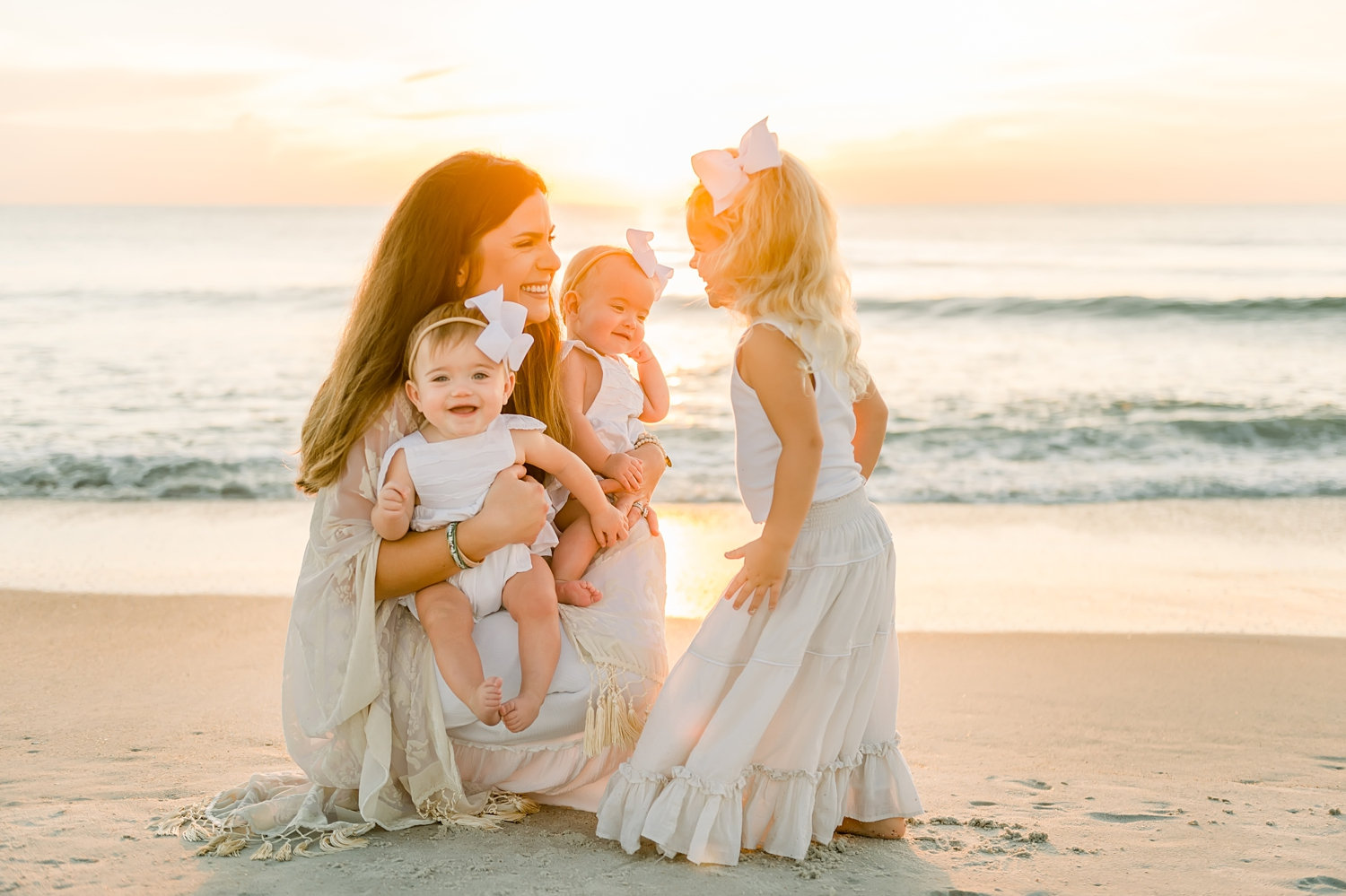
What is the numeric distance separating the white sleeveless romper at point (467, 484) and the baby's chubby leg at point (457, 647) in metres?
0.05

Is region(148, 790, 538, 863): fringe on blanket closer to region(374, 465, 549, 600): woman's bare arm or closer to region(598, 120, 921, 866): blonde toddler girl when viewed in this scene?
region(598, 120, 921, 866): blonde toddler girl

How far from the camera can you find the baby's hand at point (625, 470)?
353 centimetres

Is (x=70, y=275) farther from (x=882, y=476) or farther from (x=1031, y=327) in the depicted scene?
(x=882, y=476)

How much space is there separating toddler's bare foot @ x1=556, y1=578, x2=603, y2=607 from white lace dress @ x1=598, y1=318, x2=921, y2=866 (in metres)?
0.38

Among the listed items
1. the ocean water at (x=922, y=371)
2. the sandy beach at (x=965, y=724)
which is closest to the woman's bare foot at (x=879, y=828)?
the sandy beach at (x=965, y=724)

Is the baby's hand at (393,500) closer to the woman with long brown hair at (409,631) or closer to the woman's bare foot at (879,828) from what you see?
the woman with long brown hair at (409,631)

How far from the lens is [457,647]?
307 cm

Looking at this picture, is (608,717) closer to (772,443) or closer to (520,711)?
(520,711)

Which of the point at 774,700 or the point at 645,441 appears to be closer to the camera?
the point at 774,700

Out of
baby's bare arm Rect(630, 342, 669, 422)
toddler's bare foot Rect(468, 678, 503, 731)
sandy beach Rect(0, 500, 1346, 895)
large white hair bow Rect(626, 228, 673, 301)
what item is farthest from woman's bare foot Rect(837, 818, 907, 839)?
large white hair bow Rect(626, 228, 673, 301)

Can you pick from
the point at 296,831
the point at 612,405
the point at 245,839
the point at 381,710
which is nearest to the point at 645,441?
the point at 612,405

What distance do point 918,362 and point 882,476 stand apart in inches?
299

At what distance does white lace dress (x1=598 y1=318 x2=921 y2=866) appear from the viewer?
3.00 metres

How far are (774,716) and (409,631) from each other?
1087mm
